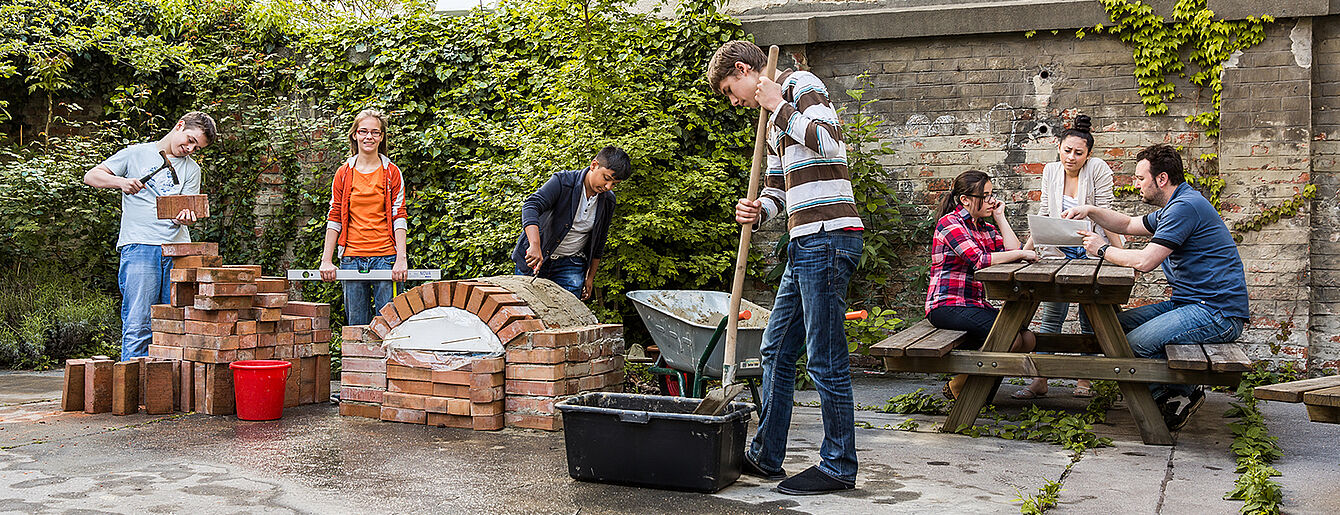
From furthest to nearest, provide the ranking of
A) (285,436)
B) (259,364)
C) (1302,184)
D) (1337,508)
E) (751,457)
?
(1302,184)
(259,364)
(285,436)
(751,457)
(1337,508)

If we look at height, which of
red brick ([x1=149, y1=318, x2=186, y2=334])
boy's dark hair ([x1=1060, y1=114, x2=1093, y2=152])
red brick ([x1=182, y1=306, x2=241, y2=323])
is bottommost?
red brick ([x1=149, y1=318, x2=186, y2=334])

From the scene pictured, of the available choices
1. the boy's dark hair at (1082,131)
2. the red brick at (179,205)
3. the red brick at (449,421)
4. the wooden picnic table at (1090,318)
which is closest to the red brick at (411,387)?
the red brick at (449,421)

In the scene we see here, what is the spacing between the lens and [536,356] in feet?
15.4

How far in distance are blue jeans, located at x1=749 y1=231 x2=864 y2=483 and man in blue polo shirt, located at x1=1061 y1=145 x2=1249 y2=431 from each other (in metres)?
1.78

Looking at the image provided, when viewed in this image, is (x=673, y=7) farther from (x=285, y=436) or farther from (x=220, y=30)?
(x=285, y=436)

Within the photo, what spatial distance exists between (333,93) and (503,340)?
4216 mm

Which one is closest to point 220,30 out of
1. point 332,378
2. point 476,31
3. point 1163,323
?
point 476,31

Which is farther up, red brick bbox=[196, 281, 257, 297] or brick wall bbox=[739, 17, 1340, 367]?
brick wall bbox=[739, 17, 1340, 367]

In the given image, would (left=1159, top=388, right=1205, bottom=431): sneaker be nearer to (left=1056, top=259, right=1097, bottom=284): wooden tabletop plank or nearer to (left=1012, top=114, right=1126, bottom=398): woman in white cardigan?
(left=1056, top=259, right=1097, bottom=284): wooden tabletop plank

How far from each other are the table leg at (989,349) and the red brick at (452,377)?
89.7 inches

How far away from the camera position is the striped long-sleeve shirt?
3.47 metres

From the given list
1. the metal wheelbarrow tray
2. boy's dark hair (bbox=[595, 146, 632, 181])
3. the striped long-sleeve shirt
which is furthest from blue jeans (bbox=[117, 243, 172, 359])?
the striped long-sleeve shirt

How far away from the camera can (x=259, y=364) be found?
5.02 metres

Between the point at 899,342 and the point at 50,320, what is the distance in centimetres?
600
